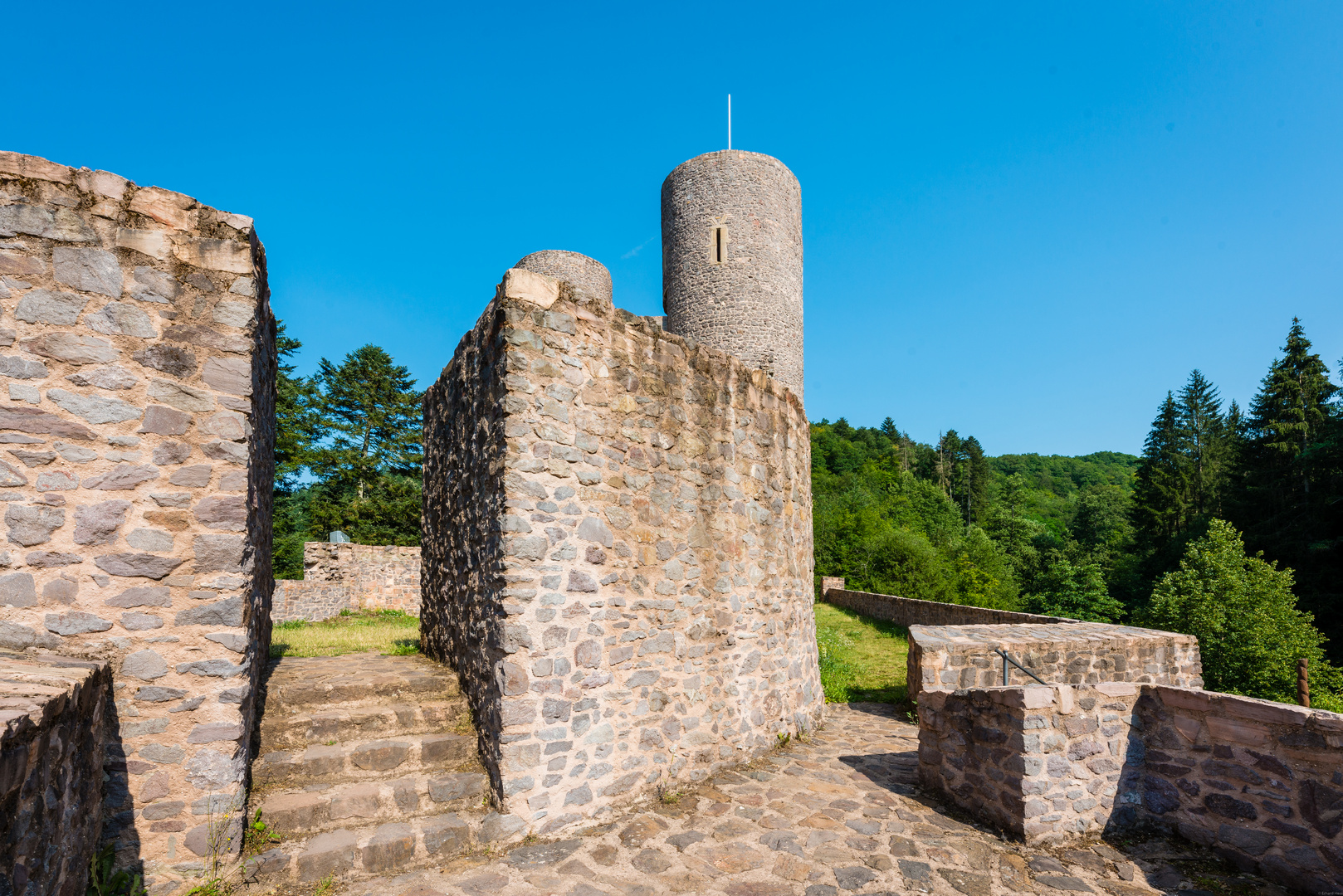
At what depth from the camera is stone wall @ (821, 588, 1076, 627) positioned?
13.4m

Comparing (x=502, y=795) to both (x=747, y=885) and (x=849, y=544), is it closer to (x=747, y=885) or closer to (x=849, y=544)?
(x=747, y=885)

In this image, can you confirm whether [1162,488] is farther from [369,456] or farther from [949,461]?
[369,456]

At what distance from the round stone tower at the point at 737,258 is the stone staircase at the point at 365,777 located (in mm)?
17533

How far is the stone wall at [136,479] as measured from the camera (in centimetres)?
319

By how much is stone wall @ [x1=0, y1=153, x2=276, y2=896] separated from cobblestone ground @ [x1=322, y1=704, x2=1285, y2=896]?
4.00ft

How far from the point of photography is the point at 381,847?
12.1 ft

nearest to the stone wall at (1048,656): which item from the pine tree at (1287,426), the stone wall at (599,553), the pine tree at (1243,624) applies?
the stone wall at (599,553)

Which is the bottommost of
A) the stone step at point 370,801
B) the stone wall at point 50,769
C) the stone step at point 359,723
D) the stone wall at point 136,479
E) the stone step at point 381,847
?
the stone step at point 381,847

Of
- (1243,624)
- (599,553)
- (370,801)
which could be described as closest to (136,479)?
(370,801)

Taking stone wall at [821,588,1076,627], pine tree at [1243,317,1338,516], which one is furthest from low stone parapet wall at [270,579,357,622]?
pine tree at [1243,317,1338,516]

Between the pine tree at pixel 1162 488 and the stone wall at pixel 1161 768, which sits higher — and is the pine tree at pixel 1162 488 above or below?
above

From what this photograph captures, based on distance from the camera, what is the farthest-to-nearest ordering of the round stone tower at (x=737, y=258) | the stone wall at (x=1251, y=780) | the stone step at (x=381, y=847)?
the round stone tower at (x=737, y=258) < the stone wall at (x=1251, y=780) < the stone step at (x=381, y=847)

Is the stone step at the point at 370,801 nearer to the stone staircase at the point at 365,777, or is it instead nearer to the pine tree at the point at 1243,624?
the stone staircase at the point at 365,777

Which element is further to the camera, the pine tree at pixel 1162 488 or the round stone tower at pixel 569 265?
the pine tree at pixel 1162 488
